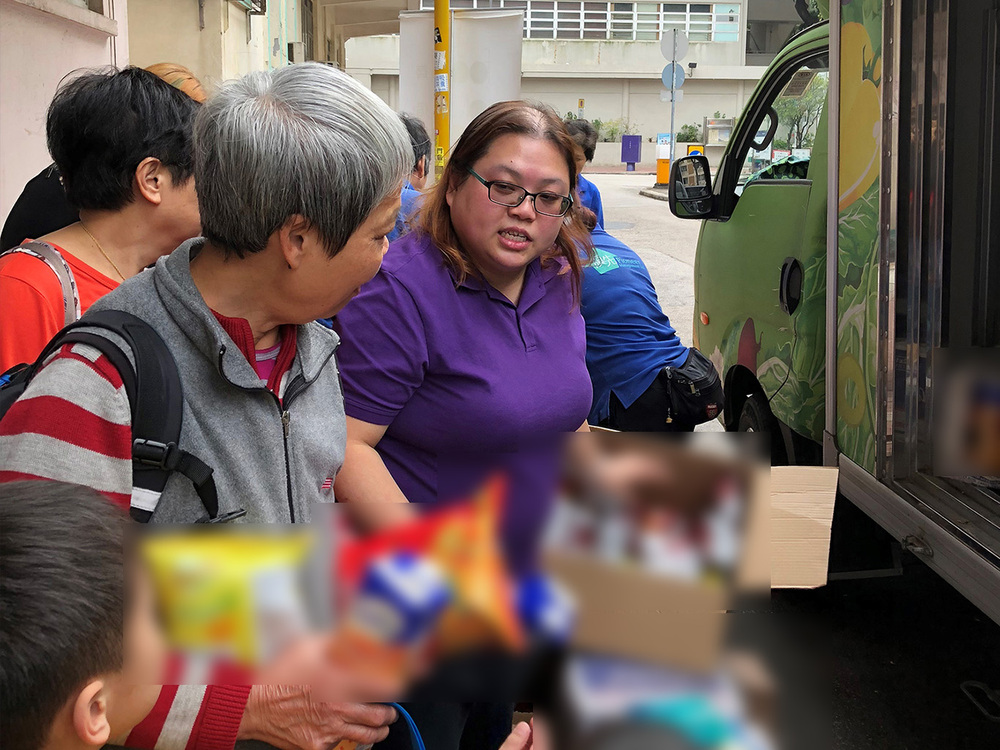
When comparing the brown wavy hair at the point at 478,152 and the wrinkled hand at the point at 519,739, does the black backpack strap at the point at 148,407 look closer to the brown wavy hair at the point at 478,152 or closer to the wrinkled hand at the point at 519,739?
the wrinkled hand at the point at 519,739

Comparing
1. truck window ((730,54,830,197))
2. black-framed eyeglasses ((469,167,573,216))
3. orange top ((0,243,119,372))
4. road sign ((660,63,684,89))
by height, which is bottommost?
orange top ((0,243,119,372))

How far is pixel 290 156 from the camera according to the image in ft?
4.60

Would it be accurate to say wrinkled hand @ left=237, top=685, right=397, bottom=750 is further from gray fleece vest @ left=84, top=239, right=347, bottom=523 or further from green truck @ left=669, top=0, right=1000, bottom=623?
green truck @ left=669, top=0, right=1000, bottom=623

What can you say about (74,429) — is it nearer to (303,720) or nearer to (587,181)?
(303,720)

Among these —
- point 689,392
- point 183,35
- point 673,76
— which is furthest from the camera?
point 673,76

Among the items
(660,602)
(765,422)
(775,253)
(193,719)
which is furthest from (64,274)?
(765,422)

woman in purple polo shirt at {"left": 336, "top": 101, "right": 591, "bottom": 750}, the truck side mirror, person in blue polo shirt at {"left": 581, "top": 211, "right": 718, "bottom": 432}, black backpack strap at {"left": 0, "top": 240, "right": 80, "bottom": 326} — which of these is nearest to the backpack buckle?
woman in purple polo shirt at {"left": 336, "top": 101, "right": 591, "bottom": 750}

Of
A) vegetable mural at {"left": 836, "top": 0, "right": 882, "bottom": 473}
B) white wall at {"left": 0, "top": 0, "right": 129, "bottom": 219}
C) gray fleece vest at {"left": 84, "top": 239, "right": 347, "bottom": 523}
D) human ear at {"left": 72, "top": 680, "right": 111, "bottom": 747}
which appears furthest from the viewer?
white wall at {"left": 0, "top": 0, "right": 129, "bottom": 219}

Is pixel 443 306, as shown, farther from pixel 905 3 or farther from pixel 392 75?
pixel 392 75

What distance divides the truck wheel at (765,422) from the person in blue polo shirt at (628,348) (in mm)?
967

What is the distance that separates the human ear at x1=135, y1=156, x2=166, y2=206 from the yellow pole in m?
4.30

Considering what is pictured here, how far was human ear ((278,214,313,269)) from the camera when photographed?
145 centimetres

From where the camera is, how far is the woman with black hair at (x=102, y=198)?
6.46 ft

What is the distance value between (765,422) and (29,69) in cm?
398
